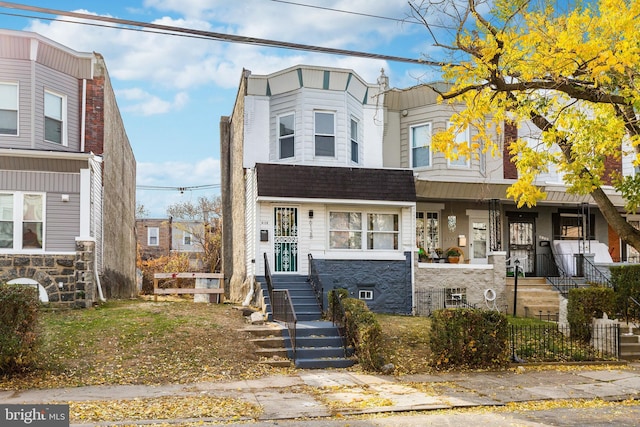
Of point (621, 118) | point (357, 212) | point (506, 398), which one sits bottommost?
point (506, 398)

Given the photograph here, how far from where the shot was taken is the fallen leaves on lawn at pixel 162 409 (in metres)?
9.26

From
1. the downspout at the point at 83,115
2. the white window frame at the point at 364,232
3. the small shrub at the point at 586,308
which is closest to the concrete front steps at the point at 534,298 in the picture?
the small shrub at the point at 586,308

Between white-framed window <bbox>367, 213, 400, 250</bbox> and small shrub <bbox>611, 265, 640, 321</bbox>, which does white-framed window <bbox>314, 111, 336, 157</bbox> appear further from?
small shrub <bbox>611, 265, 640, 321</bbox>

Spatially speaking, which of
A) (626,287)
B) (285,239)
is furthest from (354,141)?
(626,287)

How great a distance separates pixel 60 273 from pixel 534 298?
15271 millimetres

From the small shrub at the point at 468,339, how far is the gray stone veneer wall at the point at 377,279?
285 inches

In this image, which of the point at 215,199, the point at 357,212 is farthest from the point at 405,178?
the point at 215,199

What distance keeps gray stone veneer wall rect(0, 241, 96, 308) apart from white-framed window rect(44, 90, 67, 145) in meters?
3.97

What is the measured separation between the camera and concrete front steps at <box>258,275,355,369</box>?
13.7 m

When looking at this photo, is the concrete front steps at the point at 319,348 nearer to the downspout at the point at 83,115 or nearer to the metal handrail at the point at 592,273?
the downspout at the point at 83,115

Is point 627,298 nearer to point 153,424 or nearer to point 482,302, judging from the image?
point 482,302

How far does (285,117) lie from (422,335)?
982 cm

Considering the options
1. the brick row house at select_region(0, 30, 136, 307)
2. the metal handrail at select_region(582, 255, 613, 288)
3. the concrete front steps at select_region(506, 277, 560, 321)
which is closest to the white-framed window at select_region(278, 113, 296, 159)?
the brick row house at select_region(0, 30, 136, 307)

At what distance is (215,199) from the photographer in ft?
168
